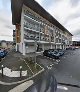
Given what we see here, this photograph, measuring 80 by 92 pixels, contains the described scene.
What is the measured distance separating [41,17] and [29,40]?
13527 millimetres

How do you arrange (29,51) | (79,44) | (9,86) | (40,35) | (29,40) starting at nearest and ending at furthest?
(9,86) → (29,40) → (29,51) → (40,35) → (79,44)

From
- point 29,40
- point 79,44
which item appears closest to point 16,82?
point 29,40

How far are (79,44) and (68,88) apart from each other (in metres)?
119

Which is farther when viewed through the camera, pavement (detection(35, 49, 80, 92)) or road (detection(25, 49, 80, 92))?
pavement (detection(35, 49, 80, 92))

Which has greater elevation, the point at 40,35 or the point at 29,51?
the point at 40,35

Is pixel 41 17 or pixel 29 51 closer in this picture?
pixel 29 51

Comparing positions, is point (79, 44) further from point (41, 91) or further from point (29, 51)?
point (41, 91)

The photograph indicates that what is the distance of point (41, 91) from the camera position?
3352 millimetres

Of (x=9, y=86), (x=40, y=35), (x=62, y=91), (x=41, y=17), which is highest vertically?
(x=41, y=17)

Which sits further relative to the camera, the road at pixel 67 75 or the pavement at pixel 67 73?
the pavement at pixel 67 73

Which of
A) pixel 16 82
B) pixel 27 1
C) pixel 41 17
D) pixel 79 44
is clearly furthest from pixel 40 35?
pixel 79 44

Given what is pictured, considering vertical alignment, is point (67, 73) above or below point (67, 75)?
below

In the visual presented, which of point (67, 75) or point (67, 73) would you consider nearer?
point (67, 75)

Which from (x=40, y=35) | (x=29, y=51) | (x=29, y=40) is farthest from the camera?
(x=40, y=35)
